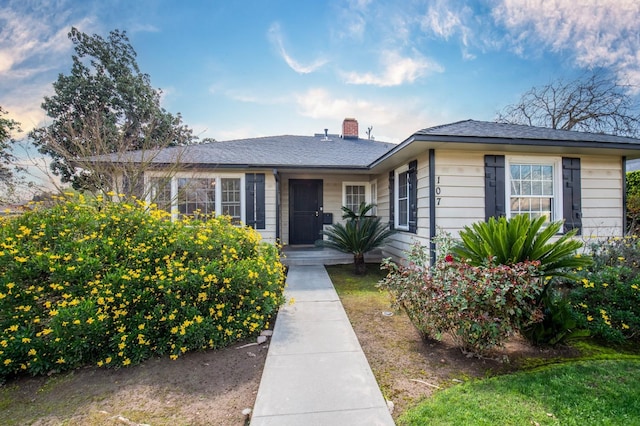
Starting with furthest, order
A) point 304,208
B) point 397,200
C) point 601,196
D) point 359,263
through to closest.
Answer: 1. point 304,208
2. point 397,200
3. point 359,263
4. point 601,196

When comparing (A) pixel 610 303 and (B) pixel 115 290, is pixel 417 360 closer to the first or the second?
(A) pixel 610 303

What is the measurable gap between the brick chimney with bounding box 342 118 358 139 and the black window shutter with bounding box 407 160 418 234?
603cm

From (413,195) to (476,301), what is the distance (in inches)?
142

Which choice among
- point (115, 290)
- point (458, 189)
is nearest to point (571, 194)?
point (458, 189)

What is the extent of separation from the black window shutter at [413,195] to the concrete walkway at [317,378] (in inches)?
111

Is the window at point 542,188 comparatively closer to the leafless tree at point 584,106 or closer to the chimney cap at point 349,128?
the chimney cap at point 349,128

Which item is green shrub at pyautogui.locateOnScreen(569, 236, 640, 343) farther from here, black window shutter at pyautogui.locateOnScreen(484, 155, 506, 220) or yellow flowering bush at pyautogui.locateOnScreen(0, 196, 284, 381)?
yellow flowering bush at pyautogui.locateOnScreen(0, 196, 284, 381)

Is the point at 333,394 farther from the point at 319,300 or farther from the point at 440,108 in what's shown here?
the point at 440,108

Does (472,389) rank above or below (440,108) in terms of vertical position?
below

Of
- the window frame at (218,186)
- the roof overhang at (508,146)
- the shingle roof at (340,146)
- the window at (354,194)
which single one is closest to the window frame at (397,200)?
the shingle roof at (340,146)

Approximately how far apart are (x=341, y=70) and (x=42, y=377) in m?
8.72

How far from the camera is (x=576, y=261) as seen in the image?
264cm

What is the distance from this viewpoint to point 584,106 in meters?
13.4

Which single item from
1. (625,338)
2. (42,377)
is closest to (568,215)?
(625,338)
